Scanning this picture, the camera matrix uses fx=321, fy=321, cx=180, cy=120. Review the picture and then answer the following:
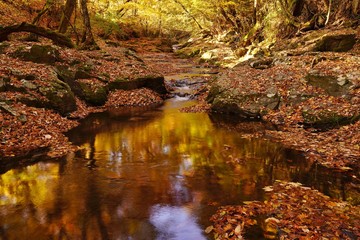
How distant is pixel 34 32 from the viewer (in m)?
16.1

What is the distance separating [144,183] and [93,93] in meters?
8.99

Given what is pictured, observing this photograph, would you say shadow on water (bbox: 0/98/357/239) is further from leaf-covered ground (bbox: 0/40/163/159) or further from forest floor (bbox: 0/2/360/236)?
leaf-covered ground (bbox: 0/40/163/159)

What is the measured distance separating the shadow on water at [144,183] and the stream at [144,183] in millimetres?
17

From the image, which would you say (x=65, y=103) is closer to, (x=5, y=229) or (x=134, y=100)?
(x=134, y=100)

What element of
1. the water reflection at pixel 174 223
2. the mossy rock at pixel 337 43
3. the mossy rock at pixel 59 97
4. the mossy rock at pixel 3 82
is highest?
the mossy rock at pixel 337 43

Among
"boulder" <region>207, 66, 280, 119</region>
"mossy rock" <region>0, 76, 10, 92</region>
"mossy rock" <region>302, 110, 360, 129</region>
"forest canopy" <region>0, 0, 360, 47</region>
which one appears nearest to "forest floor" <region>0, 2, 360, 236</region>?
"mossy rock" <region>0, 76, 10, 92</region>

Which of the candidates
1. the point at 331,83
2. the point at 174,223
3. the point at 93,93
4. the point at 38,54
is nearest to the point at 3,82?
the point at 38,54

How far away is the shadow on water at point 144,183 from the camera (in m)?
5.23

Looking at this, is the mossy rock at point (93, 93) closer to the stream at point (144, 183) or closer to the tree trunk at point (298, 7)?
the stream at point (144, 183)

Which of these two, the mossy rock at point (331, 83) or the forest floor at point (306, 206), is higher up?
the mossy rock at point (331, 83)

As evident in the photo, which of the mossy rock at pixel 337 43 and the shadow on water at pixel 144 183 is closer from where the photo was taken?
the shadow on water at pixel 144 183

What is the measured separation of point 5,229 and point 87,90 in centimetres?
1041

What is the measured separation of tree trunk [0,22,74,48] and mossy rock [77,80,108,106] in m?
3.79

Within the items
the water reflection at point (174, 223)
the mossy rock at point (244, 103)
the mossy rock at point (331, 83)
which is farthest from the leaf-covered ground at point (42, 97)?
the mossy rock at point (331, 83)
